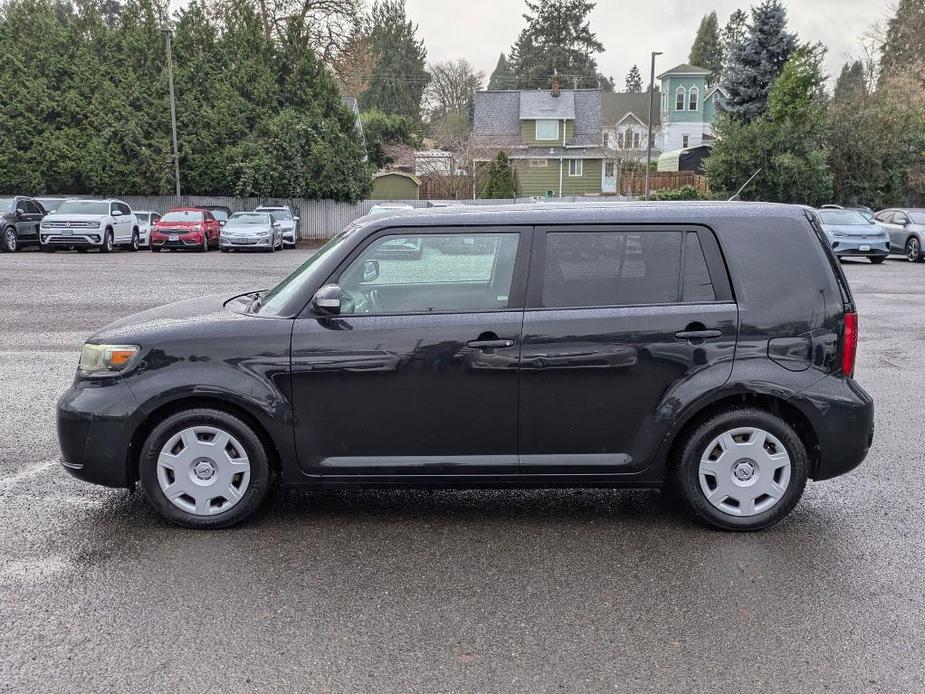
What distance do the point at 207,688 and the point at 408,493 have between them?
2.39 metres

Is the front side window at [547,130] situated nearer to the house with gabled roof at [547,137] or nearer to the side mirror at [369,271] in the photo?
the house with gabled roof at [547,137]

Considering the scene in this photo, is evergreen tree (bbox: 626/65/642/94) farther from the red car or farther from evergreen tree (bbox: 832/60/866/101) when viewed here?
the red car

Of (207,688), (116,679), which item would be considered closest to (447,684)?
(207,688)

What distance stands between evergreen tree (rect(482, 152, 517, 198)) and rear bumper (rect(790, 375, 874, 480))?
144 ft

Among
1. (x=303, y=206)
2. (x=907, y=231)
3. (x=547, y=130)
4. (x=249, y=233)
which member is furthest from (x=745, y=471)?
(x=547, y=130)

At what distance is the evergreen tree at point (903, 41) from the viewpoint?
4684cm

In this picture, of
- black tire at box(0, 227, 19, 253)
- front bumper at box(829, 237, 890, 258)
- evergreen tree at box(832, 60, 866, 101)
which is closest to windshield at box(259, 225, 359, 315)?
front bumper at box(829, 237, 890, 258)

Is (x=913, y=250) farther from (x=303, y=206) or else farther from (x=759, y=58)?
(x=303, y=206)

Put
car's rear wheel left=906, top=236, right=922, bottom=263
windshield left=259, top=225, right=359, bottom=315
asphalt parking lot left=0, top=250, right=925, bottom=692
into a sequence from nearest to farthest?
asphalt parking lot left=0, top=250, right=925, bottom=692
windshield left=259, top=225, right=359, bottom=315
car's rear wheel left=906, top=236, right=922, bottom=263

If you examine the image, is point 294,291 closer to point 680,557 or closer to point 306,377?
point 306,377

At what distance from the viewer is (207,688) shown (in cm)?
328

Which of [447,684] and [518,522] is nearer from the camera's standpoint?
[447,684]

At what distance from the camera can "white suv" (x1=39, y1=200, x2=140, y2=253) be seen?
28.0 m

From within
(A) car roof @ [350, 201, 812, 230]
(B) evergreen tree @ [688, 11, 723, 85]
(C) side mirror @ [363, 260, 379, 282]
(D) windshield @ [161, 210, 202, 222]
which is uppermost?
(B) evergreen tree @ [688, 11, 723, 85]
